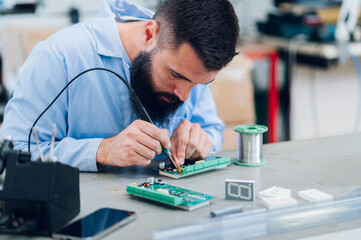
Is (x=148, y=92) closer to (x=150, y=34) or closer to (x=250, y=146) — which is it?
(x=150, y=34)

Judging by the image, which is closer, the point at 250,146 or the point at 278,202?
the point at 278,202

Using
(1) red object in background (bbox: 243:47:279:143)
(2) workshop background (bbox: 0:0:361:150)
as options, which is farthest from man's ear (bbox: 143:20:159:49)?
(1) red object in background (bbox: 243:47:279:143)

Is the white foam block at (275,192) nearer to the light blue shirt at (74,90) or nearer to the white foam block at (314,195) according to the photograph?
the white foam block at (314,195)

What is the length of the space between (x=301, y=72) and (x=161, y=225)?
2.65 m

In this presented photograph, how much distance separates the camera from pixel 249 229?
2.66ft

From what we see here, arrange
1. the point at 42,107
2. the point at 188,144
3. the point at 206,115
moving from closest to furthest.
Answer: the point at 188,144 < the point at 42,107 < the point at 206,115

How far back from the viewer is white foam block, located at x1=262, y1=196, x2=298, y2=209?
895mm

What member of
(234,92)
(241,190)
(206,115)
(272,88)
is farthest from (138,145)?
(272,88)

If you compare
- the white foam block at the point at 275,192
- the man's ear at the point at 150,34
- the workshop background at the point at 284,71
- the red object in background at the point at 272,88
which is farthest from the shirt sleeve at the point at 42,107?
the red object in background at the point at 272,88

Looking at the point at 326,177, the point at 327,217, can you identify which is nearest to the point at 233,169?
the point at 326,177

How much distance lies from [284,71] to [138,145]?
2.28 m

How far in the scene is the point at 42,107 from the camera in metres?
1.29

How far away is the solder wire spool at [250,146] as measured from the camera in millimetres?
1181

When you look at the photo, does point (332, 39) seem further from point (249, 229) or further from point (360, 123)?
point (249, 229)
